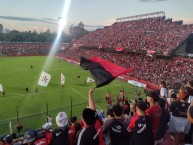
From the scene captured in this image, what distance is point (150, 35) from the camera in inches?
1940

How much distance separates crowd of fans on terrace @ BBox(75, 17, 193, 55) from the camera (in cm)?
4031

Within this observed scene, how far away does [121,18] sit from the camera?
7444cm

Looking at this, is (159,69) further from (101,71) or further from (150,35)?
(101,71)

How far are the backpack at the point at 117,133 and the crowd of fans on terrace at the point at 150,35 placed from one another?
115 ft

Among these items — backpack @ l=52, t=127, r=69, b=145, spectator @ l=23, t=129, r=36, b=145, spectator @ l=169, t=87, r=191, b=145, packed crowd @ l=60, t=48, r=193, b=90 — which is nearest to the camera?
backpack @ l=52, t=127, r=69, b=145

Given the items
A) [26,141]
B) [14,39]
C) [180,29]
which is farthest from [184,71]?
[14,39]

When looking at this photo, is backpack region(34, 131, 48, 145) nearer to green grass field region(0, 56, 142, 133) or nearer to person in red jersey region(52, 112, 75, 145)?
person in red jersey region(52, 112, 75, 145)

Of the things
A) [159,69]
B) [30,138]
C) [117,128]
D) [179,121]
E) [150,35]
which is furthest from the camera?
[150,35]

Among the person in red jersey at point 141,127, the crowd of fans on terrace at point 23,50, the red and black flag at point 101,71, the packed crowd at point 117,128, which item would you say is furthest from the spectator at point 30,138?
the crowd of fans on terrace at point 23,50

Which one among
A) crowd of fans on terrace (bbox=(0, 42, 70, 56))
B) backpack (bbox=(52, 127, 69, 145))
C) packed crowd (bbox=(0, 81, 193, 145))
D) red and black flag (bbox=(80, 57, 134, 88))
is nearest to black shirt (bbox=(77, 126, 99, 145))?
packed crowd (bbox=(0, 81, 193, 145))

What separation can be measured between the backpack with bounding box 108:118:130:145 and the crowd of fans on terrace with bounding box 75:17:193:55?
34905mm

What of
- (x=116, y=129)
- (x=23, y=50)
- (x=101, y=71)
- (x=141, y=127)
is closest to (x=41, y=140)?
(x=116, y=129)

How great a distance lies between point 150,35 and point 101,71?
45547mm

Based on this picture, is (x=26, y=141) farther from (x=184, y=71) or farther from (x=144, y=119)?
(x=184, y=71)
